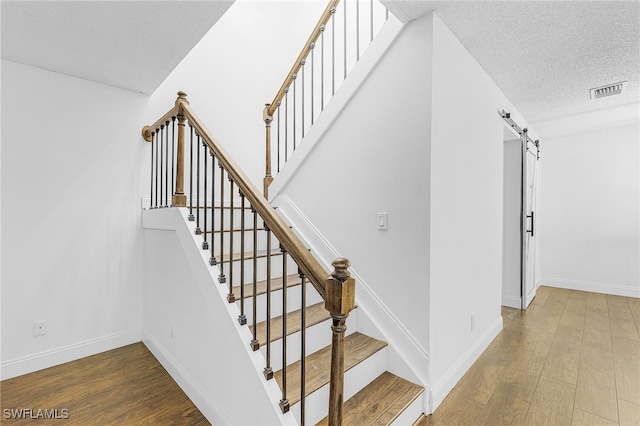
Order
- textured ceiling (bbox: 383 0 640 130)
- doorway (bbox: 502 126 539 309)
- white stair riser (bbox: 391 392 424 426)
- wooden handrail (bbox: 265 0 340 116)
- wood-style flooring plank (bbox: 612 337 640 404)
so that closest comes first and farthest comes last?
white stair riser (bbox: 391 392 424 426) → textured ceiling (bbox: 383 0 640 130) → wood-style flooring plank (bbox: 612 337 640 404) → wooden handrail (bbox: 265 0 340 116) → doorway (bbox: 502 126 539 309)

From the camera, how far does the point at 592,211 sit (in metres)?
→ 4.86

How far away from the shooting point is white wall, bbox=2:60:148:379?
91.0 inches

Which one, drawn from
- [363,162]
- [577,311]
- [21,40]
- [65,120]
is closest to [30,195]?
[65,120]

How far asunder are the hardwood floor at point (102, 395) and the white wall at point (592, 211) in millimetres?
5796

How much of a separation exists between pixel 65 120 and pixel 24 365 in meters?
1.93

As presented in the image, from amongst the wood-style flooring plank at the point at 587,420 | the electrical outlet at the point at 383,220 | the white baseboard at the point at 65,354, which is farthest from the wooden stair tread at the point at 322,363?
the white baseboard at the point at 65,354

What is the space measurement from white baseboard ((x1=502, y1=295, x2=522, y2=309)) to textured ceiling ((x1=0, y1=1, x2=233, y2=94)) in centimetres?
438

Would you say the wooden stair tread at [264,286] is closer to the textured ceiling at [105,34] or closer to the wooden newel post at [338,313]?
the wooden newel post at [338,313]

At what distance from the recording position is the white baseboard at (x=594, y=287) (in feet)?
14.9

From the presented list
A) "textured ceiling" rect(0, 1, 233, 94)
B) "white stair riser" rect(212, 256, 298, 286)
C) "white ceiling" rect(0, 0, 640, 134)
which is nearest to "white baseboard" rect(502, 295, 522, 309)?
"white ceiling" rect(0, 0, 640, 134)

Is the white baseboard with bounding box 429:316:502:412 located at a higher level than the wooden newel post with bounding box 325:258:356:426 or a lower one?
lower

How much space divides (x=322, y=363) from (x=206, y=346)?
72cm

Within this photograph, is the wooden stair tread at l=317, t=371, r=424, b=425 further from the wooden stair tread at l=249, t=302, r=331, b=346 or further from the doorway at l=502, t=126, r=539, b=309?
the doorway at l=502, t=126, r=539, b=309

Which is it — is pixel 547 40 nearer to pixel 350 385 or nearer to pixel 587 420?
pixel 587 420
